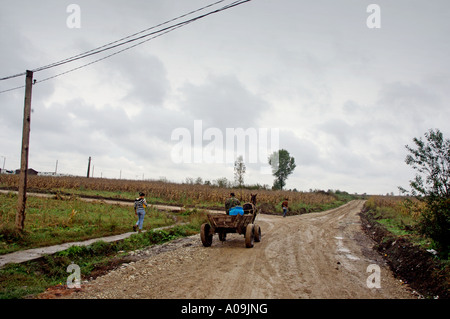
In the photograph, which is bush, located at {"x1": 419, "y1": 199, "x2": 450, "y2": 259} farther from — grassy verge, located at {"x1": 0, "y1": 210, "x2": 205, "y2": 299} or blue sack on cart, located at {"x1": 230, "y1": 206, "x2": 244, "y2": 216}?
grassy verge, located at {"x1": 0, "y1": 210, "x2": 205, "y2": 299}

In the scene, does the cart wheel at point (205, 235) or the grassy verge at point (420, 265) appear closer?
the grassy verge at point (420, 265)

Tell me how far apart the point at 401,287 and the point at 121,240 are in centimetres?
→ 956

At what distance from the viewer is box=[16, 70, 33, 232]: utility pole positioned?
11141 mm

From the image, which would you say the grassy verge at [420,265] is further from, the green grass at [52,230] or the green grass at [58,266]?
the green grass at [52,230]

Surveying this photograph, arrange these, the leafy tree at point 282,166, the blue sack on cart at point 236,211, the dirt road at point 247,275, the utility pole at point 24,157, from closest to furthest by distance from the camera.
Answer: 1. the dirt road at point 247,275
2. the utility pole at point 24,157
3. the blue sack on cart at point 236,211
4. the leafy tree at point 282,166

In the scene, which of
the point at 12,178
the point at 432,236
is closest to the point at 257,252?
the point at 432,236

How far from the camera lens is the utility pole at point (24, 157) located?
11141 millimetres

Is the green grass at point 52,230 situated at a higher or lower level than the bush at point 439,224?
lower

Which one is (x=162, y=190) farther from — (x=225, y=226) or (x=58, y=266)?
(x=58, y=266)

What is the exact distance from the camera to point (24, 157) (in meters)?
11.7

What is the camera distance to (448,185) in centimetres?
852

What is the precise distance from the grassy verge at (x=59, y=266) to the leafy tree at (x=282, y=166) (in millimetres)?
82492

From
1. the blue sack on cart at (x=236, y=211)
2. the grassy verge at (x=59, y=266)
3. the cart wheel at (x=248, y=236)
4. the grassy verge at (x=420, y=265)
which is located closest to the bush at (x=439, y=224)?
the grassy verge at (x=420, y=265)

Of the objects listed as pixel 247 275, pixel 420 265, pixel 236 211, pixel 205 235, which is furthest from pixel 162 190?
pixel 420 265
